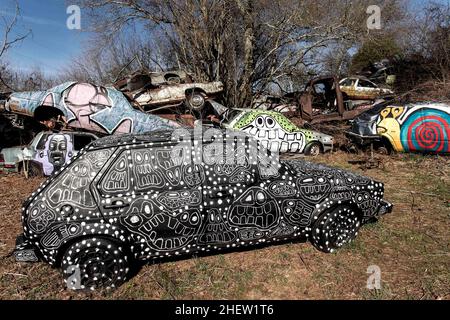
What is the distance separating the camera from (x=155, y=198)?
314 cm

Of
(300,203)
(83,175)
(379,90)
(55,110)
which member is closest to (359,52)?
Answer: (379,90)

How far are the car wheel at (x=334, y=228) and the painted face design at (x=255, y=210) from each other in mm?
607

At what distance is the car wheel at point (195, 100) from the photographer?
428 inches

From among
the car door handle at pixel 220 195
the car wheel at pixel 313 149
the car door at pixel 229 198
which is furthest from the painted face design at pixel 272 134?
the car door handle at pixel 220 195

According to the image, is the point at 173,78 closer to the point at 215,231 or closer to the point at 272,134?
the point at 272,134

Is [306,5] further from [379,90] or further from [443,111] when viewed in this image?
[443,111]

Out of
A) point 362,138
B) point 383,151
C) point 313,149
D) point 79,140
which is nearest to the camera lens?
point 79,140

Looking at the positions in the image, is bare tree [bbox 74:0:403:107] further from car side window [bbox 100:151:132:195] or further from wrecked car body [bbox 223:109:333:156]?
car side window [bbox 100:151:132:195]

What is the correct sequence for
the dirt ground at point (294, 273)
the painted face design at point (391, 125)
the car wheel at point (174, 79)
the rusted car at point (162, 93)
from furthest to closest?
the car wheel at point (174, 79)
the rusted car at point (162, 93)
the painted face design at point (391, 125)
the dirt ground at point (294, 273)

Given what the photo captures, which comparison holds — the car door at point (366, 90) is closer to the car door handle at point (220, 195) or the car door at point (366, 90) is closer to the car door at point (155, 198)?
the car door handle at point (220, 195)

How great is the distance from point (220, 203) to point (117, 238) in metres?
1.11

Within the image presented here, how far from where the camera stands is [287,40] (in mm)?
13930

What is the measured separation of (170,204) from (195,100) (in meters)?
8.27

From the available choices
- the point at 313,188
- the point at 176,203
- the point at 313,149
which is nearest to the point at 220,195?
the point at 176,203
